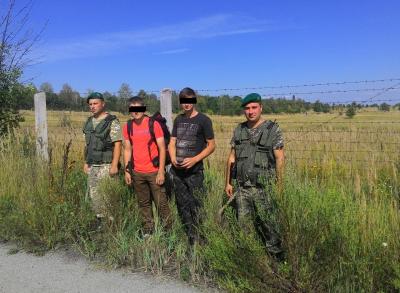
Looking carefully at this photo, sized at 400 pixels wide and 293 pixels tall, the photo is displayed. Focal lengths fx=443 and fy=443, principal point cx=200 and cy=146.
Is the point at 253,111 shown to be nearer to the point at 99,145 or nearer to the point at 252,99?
the point at 252,99

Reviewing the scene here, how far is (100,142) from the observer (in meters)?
5.92

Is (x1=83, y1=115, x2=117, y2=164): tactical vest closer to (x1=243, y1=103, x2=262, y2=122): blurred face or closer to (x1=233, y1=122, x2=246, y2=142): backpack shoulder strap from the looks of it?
(x1=233, y1=122, x2=246, y2=142): backpack shoulder strap

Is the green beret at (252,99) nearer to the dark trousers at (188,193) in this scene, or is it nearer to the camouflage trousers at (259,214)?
the camouflage trousers at (259,214)

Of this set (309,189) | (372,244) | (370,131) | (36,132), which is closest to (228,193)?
(309,189)

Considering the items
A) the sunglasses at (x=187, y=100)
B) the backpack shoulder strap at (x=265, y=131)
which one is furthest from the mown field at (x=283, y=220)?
the sunglasses at (x=187, y=100)

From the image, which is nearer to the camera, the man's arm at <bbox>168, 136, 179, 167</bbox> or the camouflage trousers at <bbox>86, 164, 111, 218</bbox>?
the man's arm at <bbox>168, 136, 179, 167</bbox>

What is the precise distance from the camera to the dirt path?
4344 millimetres

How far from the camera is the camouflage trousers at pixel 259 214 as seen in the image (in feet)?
13.1

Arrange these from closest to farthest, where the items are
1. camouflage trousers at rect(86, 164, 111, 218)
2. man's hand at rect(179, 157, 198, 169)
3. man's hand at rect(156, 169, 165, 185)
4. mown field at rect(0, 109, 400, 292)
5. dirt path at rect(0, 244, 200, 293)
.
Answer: mown field at rect(0, 109, 400, 292) → dirt path at rect(0, 244, 200, 293) → man's hand at rect(179, 157, 198, 169) → man's hand at rect(156, 169, 165, 185) → camouflage trousers at rect(86, 164, 111, 218)

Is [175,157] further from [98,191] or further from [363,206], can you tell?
[363,206]

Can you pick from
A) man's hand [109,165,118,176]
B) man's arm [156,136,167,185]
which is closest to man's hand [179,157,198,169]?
man's arm [156,136,167,185]

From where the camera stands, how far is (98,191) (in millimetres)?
5758

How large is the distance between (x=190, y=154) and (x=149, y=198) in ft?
2.98

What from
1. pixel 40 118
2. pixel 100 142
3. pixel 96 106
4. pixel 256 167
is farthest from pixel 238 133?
pixel 40 118
